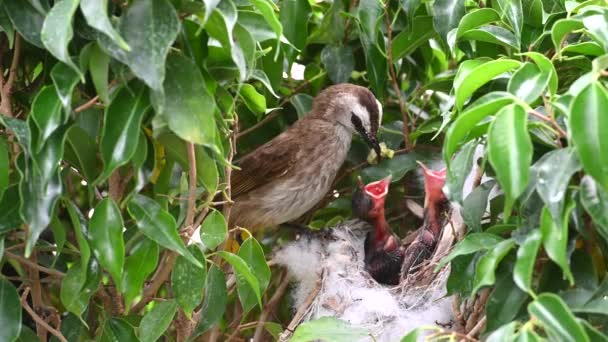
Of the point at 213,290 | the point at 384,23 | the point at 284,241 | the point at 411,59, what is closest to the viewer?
the point at 213,290

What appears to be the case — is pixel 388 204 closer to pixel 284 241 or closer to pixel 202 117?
pixel 284 241

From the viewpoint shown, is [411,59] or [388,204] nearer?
[411,59]

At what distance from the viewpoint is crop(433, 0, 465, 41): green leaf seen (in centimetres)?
230

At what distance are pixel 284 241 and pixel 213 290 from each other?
102cm

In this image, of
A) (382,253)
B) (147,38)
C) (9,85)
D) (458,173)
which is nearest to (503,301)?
(458,173)

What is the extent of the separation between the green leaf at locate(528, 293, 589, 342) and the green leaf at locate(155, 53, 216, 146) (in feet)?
1.74

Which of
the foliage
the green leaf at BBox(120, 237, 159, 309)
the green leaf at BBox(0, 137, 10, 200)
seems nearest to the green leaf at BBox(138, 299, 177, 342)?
the foliage

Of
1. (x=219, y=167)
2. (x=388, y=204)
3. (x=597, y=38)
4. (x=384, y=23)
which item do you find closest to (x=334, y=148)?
(x=388, y=204)

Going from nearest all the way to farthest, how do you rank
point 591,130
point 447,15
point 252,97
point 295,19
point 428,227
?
1. point 591,130
2. point 252,97
3. point 447,15
4. point 295,19
5. point 428,227

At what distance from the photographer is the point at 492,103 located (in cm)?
155

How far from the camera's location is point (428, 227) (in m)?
2.79

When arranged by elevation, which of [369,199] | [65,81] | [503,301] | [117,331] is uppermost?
[65,81]

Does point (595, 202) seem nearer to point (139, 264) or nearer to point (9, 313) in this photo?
point (139, 264)

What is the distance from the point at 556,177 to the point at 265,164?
1.51m
